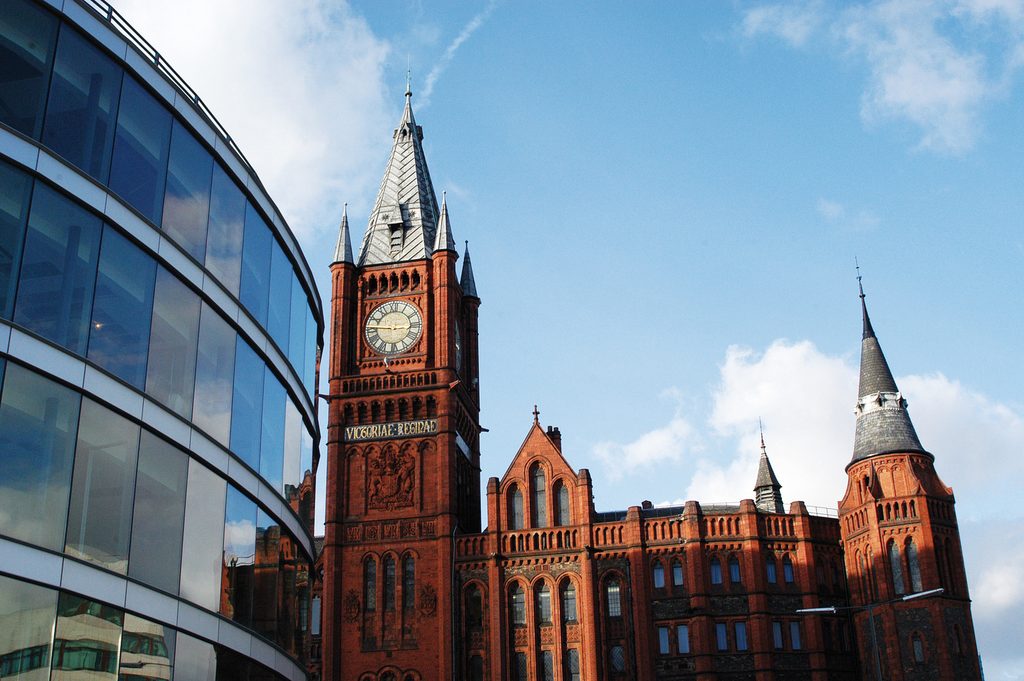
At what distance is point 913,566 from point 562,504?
60.9ft

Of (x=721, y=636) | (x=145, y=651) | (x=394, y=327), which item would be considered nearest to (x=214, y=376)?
(x=145, y=651)

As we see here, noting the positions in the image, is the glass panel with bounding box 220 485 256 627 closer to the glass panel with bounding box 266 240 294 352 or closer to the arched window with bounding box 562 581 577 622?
the glass panel with bounding box 266 240 294 352

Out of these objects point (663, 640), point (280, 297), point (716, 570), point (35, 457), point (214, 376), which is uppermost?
point (280, 297)

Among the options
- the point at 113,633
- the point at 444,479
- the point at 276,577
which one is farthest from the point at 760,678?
the point at 113,633

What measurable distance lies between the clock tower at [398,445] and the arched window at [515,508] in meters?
3.08

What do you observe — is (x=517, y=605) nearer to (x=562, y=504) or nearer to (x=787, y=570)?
(x=562, y=504)

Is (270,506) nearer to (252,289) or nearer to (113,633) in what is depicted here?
(252,289)

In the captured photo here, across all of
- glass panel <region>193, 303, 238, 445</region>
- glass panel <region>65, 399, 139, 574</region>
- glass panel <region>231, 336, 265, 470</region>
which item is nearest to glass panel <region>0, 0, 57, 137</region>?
glass panel <region>65, 399, 139, 574</region>

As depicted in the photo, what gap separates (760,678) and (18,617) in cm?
4726

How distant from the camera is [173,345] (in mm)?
27406

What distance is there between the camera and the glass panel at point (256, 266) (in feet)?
105

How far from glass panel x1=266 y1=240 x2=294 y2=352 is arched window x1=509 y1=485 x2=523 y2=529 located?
33.0m

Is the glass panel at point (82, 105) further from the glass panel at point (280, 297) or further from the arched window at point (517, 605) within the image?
the arched window at point (517, 605)

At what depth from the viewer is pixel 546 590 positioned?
6462cm
